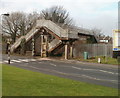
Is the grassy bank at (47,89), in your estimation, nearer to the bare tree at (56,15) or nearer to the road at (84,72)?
the road at (84,72)

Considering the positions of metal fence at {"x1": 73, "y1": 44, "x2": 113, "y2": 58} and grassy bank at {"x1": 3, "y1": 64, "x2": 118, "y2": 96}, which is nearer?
grassy bank at {"x1": 3, "y1": 64, "x2": 118, "y2": 96}

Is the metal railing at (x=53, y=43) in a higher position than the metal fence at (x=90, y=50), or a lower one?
higher

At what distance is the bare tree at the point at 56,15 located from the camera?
185ft

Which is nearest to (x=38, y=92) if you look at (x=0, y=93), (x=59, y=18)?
(x=0, y=93)

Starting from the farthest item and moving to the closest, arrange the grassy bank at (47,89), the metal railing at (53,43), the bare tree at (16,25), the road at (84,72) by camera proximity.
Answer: the bare tree at (16,25) < the metal railing at (53,43) < the road at (84,72) < the grassy bank at (47,89)

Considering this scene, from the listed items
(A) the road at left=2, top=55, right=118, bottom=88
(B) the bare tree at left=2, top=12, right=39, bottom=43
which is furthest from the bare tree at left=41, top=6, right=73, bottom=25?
(A) the road at left=2, top=55, right=118, bottom=88

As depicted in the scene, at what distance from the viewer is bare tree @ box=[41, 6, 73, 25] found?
2224 inches

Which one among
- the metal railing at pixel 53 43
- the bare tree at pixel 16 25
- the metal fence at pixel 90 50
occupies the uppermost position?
the bare tree at pixel 16 25

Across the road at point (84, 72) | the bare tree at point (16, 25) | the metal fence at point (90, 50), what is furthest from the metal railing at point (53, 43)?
the bare tree at point (16, 25)

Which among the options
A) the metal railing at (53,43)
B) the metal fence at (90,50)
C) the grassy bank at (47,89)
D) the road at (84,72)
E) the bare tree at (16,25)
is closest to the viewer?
the grassy bank at (47,89)

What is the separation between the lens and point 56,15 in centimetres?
5750

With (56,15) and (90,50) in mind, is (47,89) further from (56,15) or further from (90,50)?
(56,15)

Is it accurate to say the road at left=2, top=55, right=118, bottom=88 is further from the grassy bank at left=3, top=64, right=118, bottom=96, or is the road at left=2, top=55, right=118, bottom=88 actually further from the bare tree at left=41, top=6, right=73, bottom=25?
the bare tree at left=41, top=6, right=73, bottom=25

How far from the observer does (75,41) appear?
32.5 m
